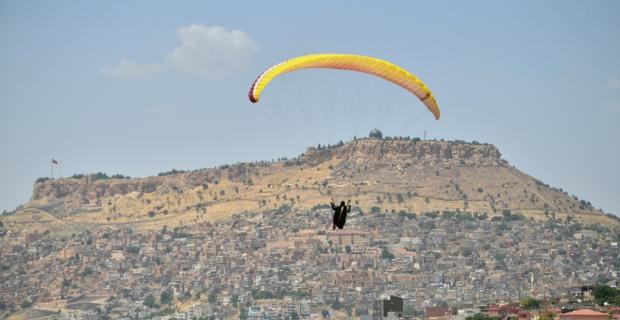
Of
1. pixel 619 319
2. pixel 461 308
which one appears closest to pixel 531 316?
pixel 619 319

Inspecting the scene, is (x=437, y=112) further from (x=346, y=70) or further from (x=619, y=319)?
(x=619, y=319)

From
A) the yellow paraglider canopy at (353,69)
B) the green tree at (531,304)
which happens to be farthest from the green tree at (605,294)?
the yellow paraglider canopy at (353,69)

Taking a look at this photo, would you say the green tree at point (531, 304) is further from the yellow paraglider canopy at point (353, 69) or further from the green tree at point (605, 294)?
the yellow paraglider canopy at point (353, 69)

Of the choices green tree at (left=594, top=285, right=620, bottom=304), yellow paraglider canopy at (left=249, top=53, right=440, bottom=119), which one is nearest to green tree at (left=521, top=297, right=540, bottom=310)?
green tree at (left=594, top=285, right=620, bottom=304)

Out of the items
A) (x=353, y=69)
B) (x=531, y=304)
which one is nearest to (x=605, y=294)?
(x=531, y=304)

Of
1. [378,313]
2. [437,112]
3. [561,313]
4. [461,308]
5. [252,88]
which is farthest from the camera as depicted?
[461,308]

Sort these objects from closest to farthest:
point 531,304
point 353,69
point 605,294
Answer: point 353,69, point 605,294, point 531,304

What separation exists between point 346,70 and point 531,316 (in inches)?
2666

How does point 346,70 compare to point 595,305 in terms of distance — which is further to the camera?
point 595,305

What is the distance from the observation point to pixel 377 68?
8162 cm

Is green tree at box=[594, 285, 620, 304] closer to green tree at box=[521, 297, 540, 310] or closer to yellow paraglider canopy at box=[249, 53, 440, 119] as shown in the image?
green tree at box=[521, 297, 540, 310]

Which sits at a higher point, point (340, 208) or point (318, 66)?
point (318, 66)

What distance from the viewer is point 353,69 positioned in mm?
81125

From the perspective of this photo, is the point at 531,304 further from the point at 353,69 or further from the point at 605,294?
the point at 353,69
